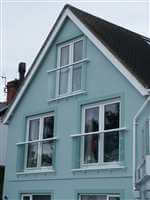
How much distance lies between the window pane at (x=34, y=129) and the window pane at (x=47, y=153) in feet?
2.09


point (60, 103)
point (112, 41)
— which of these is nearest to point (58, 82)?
point (60, 103)

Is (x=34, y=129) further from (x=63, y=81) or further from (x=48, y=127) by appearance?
(x=63, y=81)

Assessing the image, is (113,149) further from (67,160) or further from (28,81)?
(28,81)

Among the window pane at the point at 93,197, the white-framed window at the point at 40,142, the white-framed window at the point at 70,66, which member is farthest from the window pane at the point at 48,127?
the window pane at the point at 93,197

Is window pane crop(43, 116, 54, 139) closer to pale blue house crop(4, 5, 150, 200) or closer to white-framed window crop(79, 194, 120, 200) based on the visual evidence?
pale blue house crop(4, 5, 150, 200)

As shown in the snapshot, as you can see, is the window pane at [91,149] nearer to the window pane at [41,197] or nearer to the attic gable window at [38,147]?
the attic gable window at [38,147]

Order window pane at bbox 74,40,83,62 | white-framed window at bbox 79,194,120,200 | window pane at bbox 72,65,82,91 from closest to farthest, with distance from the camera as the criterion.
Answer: white-framed window at bbox 79,194,120,200 < window pane at bbox 72,65,82,91 < window pane at bbox 74,40,83,62

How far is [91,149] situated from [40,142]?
2615 millimetres

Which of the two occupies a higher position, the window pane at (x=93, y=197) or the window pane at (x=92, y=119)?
the window pane at (x=92, y=119)

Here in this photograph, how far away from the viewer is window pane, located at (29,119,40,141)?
1745cm

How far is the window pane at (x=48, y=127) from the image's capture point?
16.8m

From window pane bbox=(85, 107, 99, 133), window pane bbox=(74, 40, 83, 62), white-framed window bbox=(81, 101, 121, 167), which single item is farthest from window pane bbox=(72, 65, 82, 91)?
window pane bbox=(85, 107, 99, 133)

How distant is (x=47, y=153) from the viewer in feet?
55.0

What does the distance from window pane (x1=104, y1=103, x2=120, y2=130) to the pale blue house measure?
A: 0.10 ft
